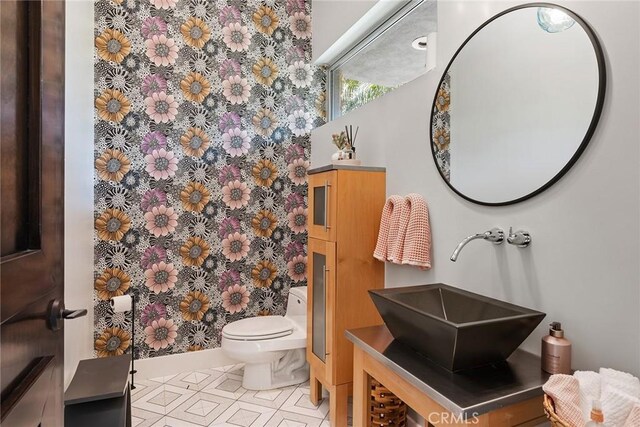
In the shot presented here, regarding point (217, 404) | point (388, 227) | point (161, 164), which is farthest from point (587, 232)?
point (161, 164)

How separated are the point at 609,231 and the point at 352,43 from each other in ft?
7.25

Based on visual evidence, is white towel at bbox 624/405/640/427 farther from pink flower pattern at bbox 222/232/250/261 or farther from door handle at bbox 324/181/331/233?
pink flower pattern at bbox 222/232/250/261

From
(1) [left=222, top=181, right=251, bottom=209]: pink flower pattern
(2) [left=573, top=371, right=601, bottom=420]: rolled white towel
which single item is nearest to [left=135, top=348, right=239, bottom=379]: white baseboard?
(1) [left=222, top=181, right=251, bottom=209]: pink flower pattern

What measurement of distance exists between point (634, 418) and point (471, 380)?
1.27 feet

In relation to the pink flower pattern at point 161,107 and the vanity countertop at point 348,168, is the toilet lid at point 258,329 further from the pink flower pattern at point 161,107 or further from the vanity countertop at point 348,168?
the pink flower pattern at point 161,107

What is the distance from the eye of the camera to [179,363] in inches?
104

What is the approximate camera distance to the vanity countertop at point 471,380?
963mm

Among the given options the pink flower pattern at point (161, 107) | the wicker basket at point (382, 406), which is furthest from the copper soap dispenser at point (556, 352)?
the pink flower pattern at point (161, 107)

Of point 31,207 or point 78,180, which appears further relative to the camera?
point 78,180

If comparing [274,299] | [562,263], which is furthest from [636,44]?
[274,299]

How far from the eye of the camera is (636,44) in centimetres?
101

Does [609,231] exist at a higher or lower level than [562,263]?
higher

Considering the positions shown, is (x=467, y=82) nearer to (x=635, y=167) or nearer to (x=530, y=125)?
(x=530, y=125)

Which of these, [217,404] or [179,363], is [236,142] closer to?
[179,363]
